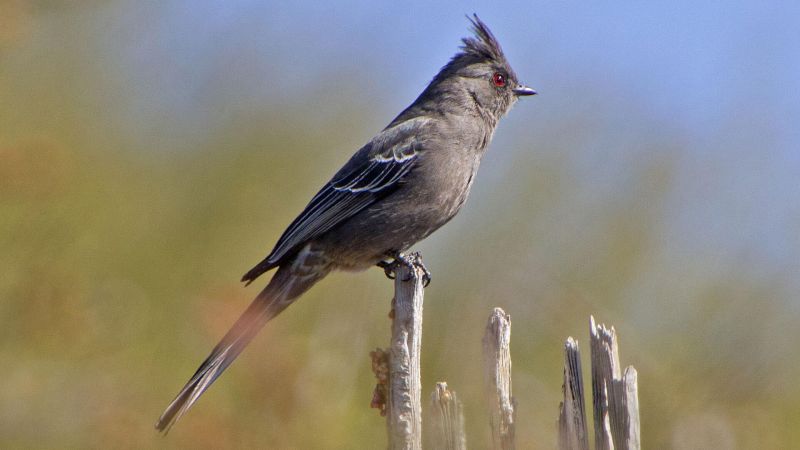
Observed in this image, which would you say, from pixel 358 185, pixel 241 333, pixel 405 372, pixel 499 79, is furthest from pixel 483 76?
pixel 405 372

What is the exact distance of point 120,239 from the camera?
27.0 feet

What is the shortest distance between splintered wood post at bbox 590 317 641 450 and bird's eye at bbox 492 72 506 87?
4107 millimetres

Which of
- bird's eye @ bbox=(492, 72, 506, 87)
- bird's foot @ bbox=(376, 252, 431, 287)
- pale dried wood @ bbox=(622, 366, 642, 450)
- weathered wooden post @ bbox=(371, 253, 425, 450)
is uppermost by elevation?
bird's eye @ bbox=(492, 72, 506, 87)

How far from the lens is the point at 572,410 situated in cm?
386

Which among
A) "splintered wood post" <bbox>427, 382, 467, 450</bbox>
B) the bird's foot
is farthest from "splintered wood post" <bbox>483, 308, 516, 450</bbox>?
the bird's foot

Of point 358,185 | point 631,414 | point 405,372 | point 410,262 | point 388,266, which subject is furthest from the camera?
point 388,266

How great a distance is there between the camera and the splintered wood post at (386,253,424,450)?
14.0 feet

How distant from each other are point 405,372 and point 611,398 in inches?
39.5

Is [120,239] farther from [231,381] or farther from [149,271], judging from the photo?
[231,381]

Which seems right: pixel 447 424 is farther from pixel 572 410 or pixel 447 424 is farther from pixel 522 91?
pixel 522 91

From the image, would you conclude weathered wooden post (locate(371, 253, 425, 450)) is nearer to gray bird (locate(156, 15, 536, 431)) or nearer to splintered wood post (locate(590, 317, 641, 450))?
splintered wood post (locate(590, 317, 641, 450))

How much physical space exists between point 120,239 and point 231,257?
0.93 metres

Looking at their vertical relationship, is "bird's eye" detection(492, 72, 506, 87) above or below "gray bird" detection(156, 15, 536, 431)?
above

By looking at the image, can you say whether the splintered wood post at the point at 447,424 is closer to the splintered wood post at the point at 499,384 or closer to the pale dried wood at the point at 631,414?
the splintered wood post at the point at 499,384
